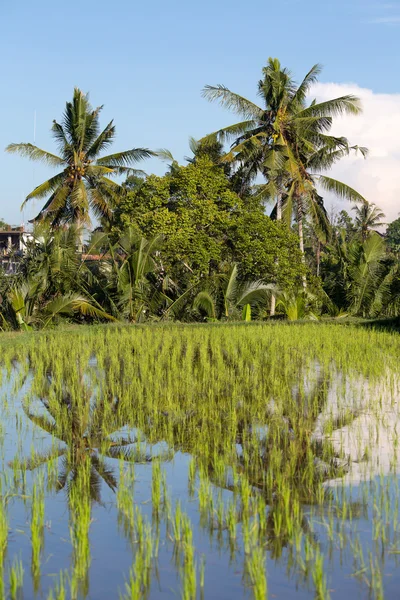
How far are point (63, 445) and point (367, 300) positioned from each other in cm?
1575

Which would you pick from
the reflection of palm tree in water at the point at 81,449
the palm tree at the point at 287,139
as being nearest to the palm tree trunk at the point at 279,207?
the palm tree at the point at 287,139

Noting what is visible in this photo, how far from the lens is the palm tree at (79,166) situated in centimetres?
2175

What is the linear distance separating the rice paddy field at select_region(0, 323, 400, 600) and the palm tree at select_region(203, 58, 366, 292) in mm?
12817

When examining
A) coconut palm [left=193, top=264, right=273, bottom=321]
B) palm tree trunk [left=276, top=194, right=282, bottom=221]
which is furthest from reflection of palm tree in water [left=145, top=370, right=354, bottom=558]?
palm tree trunk [left=276, top=194, right=282, bottom=221]

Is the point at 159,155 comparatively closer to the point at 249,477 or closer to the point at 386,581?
the point at 249,477

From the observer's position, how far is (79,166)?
72.2 ft

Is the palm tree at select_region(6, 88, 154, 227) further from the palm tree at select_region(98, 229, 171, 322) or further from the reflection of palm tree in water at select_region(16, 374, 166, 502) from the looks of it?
the reflection of palm tree in water at select_region(16, 374, 166, 502)

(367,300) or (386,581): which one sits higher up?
(367,300)

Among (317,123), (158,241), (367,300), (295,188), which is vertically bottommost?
(367,300)

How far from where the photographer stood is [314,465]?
4914mm

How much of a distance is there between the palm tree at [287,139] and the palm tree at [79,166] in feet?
9.46

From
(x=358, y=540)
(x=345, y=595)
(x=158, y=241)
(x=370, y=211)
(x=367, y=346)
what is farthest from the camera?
(x=370, y=211)

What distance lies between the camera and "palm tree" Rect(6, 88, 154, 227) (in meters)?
21.8

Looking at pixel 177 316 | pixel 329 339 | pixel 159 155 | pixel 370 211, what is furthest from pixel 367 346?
pixel 370 211
